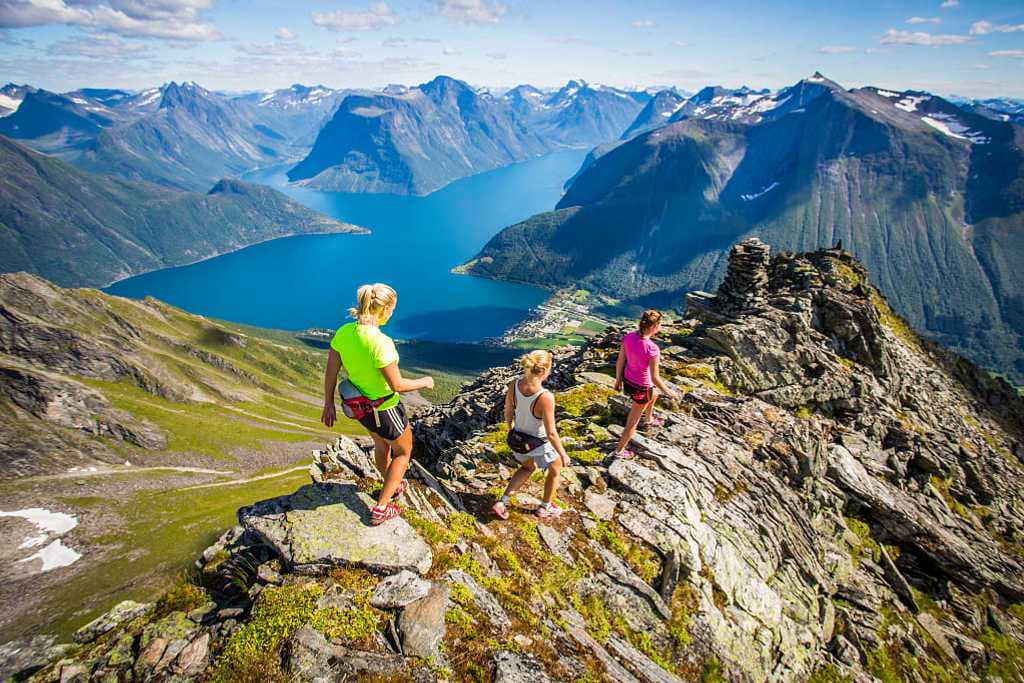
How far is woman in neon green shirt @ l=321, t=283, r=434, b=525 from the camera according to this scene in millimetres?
10703

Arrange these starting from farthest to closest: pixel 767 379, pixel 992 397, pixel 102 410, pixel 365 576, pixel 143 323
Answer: pixel 143 323 < pixel 102 410 < pixel 992 397 < pixel 767 379 < pixel 365 576

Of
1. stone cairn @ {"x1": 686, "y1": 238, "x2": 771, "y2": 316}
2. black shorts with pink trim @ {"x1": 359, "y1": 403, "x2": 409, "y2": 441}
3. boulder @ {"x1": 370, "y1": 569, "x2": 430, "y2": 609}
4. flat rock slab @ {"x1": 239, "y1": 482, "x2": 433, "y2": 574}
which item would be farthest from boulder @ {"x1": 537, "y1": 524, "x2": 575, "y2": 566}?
stone cairn @ {"x1": 686, "y1": 238, "x2": 771, "y2": 316}

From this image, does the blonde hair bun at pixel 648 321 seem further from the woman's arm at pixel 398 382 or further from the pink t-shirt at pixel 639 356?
the woman's arm at pixel 398 382

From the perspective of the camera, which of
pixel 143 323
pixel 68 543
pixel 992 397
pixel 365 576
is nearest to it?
pixel 365 576

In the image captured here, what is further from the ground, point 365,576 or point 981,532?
point 365,576

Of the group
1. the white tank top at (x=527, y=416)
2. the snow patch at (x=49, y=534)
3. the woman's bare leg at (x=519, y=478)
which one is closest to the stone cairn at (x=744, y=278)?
the woman's bare leg at (x=519, y=478)

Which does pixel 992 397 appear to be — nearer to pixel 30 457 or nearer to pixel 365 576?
pixel 365 576

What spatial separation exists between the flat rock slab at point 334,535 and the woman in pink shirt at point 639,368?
33.0 ft

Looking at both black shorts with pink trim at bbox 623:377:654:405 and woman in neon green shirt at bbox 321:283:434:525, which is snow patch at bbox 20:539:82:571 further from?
black shorts with pink trim at bbox 623:377:654:405

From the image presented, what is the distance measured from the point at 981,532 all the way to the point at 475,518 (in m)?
31.8

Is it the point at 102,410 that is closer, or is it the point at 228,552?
the point at 228,552

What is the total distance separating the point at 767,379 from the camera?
36.8 meters

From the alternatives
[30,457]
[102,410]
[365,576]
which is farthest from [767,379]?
[102,410]

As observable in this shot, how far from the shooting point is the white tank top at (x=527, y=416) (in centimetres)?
1330
